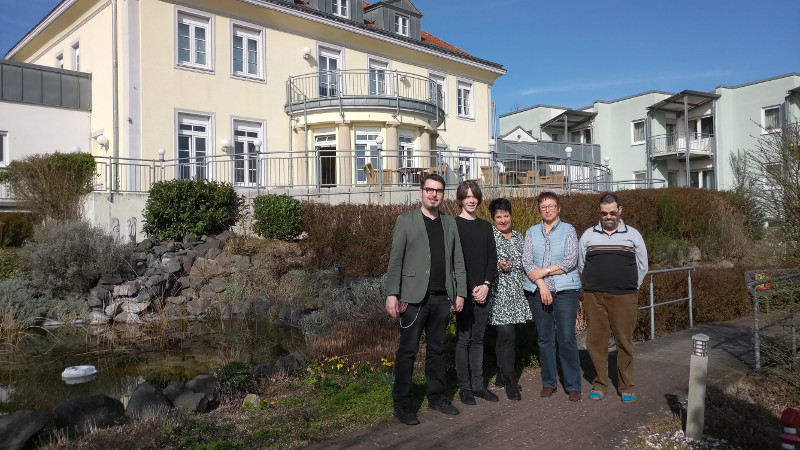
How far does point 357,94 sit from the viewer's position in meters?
21.5

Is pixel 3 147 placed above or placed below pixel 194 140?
below

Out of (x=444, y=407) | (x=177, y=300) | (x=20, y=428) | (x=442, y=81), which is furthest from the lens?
(x=442, y=81)

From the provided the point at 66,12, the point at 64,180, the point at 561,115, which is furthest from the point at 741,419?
the point at 561,115

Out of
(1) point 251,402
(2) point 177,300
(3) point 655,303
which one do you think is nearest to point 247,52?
(2) point 177,300

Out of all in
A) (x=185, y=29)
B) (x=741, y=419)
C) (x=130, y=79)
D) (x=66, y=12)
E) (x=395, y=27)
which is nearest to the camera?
(x=741, y=419)

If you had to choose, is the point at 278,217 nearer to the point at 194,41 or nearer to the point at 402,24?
the point at 194,41

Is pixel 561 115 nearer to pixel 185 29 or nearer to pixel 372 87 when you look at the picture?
pixel 372 87

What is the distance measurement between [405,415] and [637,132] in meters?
37.0

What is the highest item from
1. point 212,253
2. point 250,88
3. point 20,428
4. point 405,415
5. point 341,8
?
point 341,8

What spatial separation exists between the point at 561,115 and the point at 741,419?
3544 cm

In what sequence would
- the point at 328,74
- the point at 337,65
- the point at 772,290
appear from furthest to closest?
the point at 337,65 → the point at 328,74 → the point at 772,290

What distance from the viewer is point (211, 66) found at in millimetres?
18953

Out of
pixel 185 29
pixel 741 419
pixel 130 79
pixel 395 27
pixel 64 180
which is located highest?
pixel 395 27

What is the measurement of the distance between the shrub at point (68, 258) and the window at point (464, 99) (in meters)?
18.7
